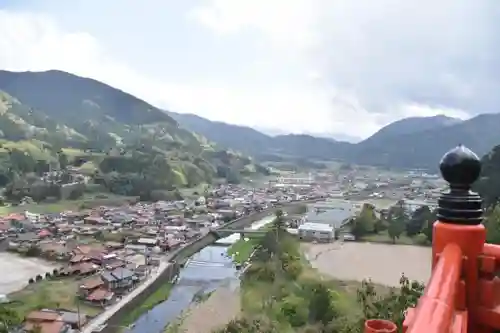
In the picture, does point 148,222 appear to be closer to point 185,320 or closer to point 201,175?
point 185,320

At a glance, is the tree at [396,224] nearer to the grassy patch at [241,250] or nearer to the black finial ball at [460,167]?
the grassy patch at [241,250]

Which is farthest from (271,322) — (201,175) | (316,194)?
(201,175)

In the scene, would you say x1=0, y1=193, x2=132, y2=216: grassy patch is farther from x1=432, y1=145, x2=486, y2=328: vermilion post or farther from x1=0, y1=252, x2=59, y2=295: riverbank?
x1=432, y1=145, x2=486, y2=328: vermilion post

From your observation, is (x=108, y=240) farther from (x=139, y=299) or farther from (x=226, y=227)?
(x=139, y=299)

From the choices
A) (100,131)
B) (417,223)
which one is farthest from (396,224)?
(100,131)

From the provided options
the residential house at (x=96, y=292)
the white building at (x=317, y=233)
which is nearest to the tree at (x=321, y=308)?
the residential house at (x=96, y=292)

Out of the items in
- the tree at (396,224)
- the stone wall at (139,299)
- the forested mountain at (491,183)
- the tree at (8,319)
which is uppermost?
the forested mountain at (491,183)

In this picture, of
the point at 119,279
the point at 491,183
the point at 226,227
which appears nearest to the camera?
the point at 119,279

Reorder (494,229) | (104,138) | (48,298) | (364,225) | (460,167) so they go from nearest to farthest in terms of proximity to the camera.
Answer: (460,167) < (494,229) < (48,298) < (364,225) < (104,138)
